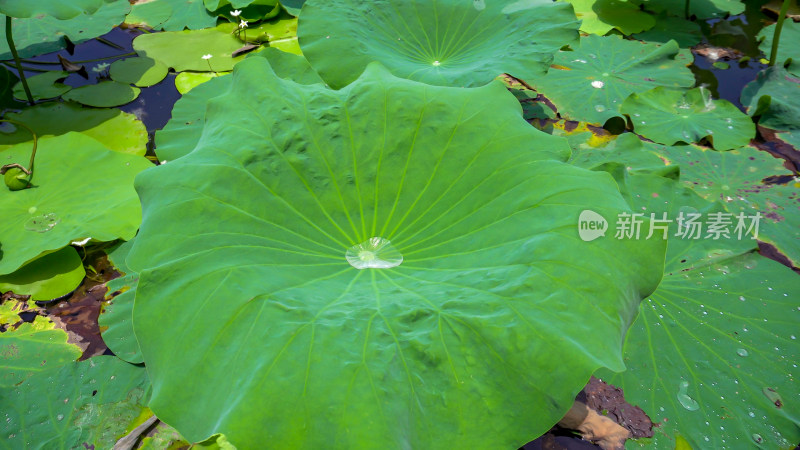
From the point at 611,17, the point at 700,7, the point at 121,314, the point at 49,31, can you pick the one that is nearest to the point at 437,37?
the point at 611,17

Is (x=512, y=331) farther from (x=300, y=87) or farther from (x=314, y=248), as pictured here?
(x=300, y=87)

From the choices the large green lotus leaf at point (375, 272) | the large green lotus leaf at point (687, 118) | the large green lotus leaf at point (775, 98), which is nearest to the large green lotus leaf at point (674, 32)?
the large green lotus leaf at point (775, 98)

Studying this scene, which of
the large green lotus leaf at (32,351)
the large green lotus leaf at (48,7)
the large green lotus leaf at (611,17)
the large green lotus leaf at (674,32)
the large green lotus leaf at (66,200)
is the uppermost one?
the large green lotus leaf at (48,7)

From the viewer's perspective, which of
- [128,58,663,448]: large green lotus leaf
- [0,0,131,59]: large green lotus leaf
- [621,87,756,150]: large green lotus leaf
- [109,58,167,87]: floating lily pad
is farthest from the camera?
[0,0,131,59]: large green lotus leaf

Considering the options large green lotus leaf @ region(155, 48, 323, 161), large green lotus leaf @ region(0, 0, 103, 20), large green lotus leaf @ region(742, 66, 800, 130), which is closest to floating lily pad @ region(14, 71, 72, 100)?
large green lotus leaf @ region(0, 0, 103, 20)

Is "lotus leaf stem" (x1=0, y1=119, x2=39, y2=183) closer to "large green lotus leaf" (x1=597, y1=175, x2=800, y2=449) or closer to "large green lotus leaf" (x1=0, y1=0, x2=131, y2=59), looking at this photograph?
"large green lotus leaf" (x1=0, y1=0, x2=131, y2=59)

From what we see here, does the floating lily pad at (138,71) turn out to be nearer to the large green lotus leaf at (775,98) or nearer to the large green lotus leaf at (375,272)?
the large green lotus leaf at (375,272)

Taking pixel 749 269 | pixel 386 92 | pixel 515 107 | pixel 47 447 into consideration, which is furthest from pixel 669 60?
pixel 47 447
